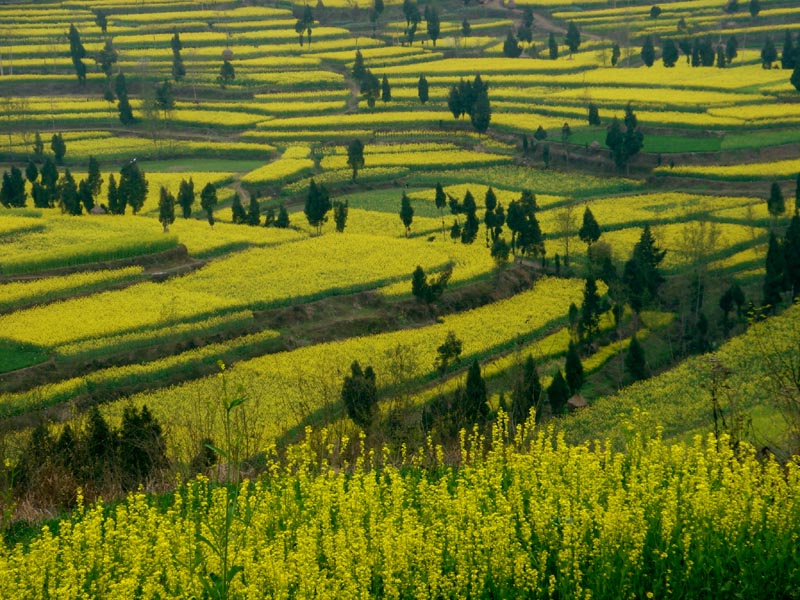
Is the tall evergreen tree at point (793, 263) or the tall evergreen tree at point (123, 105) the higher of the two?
the tall evergreen tree at point (123, 105)

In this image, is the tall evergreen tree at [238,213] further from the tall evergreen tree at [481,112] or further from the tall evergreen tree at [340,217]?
the tall evergreen tree at [481,112]

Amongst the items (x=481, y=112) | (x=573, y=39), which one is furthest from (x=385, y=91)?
(x=573, y=39)

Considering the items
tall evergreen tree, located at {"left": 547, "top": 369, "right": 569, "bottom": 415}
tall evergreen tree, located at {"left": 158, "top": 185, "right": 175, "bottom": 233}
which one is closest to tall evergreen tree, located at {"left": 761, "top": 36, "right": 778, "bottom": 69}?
tall evergreen tree, located at {"left": 158, "top": 185, "right": 175, "bottom": 233}

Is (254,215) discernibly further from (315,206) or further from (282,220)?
(315,206)

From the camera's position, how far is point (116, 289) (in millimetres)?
48844

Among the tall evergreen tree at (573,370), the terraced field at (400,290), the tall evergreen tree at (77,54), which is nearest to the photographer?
the terraced field at (400,290)

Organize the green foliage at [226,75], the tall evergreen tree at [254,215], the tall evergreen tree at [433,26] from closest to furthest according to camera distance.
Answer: the tall evergreen tree at [254,215]
the green foliage at [226,75]
the tall evergreen tree at [433,26]

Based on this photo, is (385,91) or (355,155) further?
(385,91)

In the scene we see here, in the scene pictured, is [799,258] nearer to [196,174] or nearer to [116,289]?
[116,289]

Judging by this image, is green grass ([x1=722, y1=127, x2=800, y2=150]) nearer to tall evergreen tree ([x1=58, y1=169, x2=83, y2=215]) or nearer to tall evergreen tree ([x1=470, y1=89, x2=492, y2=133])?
tall evergreen tree ([x1=470, y1=89, x2=492, y2=133])

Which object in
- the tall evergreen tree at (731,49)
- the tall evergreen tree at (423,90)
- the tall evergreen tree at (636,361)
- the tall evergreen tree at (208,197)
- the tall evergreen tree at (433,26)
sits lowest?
the tall evergreen tree at (636,361)

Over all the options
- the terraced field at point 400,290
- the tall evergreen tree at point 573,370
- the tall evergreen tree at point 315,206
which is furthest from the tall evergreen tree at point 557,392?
the tall evergreen tree at point 315,206

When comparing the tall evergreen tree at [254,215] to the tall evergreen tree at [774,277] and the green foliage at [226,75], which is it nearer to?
the tall evergreen tree at [774,277]

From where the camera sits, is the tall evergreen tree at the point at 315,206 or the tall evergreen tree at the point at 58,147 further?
the tall evergreen tree at the point at 58,147
